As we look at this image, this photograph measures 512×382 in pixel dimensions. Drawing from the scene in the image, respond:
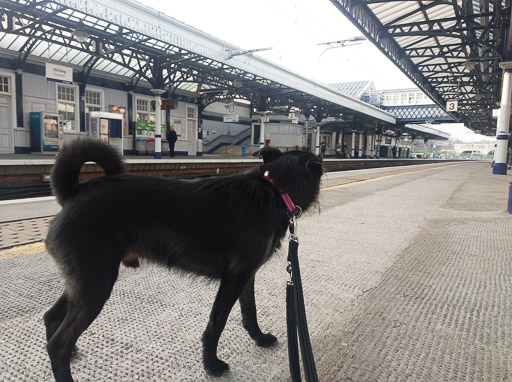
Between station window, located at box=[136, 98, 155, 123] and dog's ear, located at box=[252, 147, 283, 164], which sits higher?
station window, located at box=[136, 98, 155, 123]

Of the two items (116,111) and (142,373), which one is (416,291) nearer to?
(142,373)

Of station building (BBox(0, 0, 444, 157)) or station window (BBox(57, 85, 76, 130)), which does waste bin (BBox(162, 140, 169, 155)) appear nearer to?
station building (BBox(0, 0, 444, 157))

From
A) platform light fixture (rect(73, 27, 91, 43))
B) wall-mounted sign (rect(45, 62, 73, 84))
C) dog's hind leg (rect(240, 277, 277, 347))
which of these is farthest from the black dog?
wall-mounted sign (rect(45, 62, 73, 84))

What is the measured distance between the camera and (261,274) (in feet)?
10.5

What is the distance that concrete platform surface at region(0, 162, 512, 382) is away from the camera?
6.04 ft

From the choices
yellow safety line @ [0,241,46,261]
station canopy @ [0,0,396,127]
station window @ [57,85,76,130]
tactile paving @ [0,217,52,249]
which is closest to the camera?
yellow safety line @ [0,241,46,261]

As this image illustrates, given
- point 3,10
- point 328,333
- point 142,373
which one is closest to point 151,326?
point 142,373

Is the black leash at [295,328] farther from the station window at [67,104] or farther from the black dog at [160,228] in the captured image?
the station window at [67,104]

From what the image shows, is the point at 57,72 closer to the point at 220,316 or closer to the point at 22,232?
the point at 22,232

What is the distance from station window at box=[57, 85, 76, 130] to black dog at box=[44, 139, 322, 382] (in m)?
21.3

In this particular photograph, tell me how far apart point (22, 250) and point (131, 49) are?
59.0 ft

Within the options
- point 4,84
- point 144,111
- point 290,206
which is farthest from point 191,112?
point 290,206

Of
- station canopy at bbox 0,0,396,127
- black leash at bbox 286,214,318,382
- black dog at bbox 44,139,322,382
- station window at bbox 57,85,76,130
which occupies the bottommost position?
black leash at bbox 286,214,318,382

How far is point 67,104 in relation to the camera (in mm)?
20516
